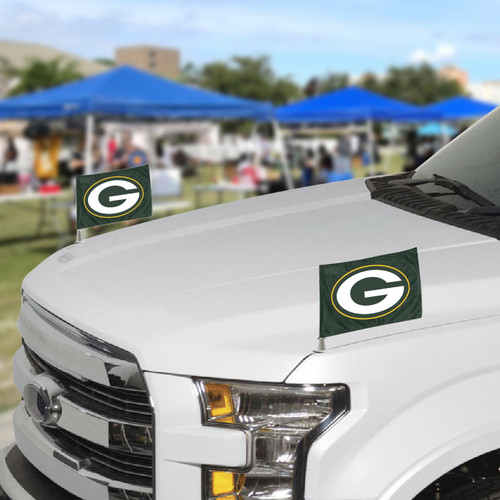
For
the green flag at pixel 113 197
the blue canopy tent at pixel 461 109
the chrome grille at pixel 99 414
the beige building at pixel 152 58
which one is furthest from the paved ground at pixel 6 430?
the beige building at pixel 152 58

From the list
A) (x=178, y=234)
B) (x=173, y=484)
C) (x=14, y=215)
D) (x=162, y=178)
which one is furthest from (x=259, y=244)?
(x=14, y=215)

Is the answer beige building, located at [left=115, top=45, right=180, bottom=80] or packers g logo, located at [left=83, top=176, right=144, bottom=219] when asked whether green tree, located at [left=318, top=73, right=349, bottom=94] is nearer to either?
beige building, located at [left=115, top=45, right=180, bottom=80]

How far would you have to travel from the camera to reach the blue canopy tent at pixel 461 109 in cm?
2181

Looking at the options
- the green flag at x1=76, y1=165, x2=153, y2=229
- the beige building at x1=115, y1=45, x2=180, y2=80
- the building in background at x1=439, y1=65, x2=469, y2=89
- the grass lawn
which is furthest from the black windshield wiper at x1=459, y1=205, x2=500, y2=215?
the building in background at x1=439, y1=65, x2=469, y2=89

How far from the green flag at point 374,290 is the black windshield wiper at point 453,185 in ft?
2.35

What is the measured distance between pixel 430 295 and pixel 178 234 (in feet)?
3.68

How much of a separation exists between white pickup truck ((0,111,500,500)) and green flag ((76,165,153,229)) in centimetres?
66

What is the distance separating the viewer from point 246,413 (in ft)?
6.17

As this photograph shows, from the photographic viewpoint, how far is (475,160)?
3182 millimetres

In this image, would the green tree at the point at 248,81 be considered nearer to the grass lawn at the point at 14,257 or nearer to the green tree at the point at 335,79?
the green tree at the point at 335,79

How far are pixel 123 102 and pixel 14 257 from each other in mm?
2654

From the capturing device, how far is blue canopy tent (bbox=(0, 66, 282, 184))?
11255 millimetres

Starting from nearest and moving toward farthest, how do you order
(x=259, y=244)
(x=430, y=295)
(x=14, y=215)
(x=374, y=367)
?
(x=374, y=367) < (x=430, y=295) < (x=259, y=244) < (x=14, y=215)

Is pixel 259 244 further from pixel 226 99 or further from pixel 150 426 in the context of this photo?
pixel 226 99
